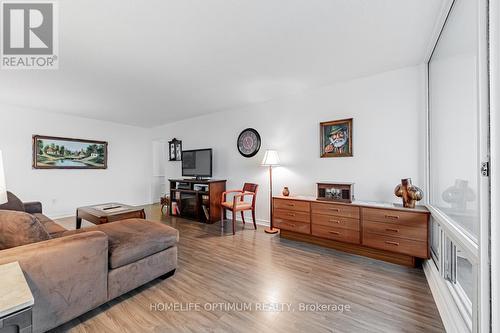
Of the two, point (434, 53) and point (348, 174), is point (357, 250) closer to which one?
point (348, 174)

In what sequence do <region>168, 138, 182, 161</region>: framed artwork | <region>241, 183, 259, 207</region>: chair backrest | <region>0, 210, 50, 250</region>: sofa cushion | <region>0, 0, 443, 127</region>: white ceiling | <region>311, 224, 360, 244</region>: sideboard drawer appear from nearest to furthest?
<region>0, 210, 50, 250</region>: sofa cushion
<region>0, 0, 443, 127</region>: white ceiling
<region>311, 224, 360, 244</region>: sideboard drawer
<region>241, 183, 259, 207</region>: chair backrest
<region>168, 138, 182, 161</region>: framed artwork

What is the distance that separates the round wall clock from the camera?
13.3 feet

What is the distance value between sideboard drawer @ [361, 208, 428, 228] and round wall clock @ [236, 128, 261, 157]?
86.8 inches

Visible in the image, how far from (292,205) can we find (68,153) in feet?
16.7

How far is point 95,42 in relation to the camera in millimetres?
2066

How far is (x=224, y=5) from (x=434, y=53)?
225 centimetres

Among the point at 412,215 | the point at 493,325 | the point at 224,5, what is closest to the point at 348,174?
the point at 412,215

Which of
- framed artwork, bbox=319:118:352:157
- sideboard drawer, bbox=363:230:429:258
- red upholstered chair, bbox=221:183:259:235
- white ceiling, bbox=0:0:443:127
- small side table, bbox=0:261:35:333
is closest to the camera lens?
small side table, bbox=0:261:35:333

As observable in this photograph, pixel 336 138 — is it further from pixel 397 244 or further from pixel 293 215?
pixel 397 244

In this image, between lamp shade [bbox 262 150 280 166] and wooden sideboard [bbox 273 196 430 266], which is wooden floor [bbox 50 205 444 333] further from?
lamp shade [bbox 262 150 280 166]

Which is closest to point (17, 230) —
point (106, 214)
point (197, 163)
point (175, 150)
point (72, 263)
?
point (72, 263)

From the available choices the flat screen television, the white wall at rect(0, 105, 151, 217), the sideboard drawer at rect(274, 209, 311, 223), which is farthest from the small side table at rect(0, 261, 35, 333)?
the white wall at rect(0, 105, 151, 217)

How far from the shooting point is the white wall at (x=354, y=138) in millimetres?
2633

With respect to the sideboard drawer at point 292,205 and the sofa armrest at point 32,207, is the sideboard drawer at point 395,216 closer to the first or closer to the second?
the sideboard drawer at point 292,205
